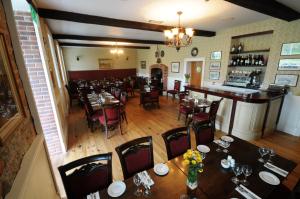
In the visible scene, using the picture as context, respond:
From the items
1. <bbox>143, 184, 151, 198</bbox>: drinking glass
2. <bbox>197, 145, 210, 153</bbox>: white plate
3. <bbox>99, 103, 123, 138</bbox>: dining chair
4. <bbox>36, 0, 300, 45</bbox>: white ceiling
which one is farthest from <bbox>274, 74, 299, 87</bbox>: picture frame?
<bbox>143, 184, 151, 198</bbox>: drinking glass

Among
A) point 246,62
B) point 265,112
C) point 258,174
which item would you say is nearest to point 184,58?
point 246,62

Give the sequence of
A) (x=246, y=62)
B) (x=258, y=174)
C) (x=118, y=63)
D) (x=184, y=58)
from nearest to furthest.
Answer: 1. (x=258, y=174)
2. (x=246, y=62)
3. (x=184, y=58)
4. (x=118, y=63)

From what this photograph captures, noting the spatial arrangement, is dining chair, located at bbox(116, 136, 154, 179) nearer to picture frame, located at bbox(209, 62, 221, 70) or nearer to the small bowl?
the small bowl

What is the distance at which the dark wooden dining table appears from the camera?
1229mm

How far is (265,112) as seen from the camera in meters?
3.40

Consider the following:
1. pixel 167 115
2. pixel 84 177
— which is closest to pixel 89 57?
pixel 167 115

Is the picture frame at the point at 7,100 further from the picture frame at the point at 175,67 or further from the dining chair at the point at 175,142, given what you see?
the picture frame at the point at 175,67

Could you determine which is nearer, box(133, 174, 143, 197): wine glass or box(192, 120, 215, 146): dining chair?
box(133, 174, 143, 197): wine glass

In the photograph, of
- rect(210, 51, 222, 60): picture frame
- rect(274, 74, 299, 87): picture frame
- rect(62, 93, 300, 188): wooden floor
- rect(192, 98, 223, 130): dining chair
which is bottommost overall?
rect(62, 93, 300, 188): wooden floor

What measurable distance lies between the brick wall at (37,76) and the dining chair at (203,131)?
268 cm

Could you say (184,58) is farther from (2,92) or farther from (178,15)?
(2,92)

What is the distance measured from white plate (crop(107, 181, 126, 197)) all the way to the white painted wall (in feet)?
30.7

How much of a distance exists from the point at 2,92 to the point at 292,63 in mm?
5300

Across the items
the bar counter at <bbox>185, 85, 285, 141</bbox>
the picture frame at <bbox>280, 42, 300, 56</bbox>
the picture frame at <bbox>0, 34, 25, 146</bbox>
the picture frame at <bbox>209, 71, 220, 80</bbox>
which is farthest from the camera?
the picture frame at <bbox>209, 71, 220, 80</bbox>
